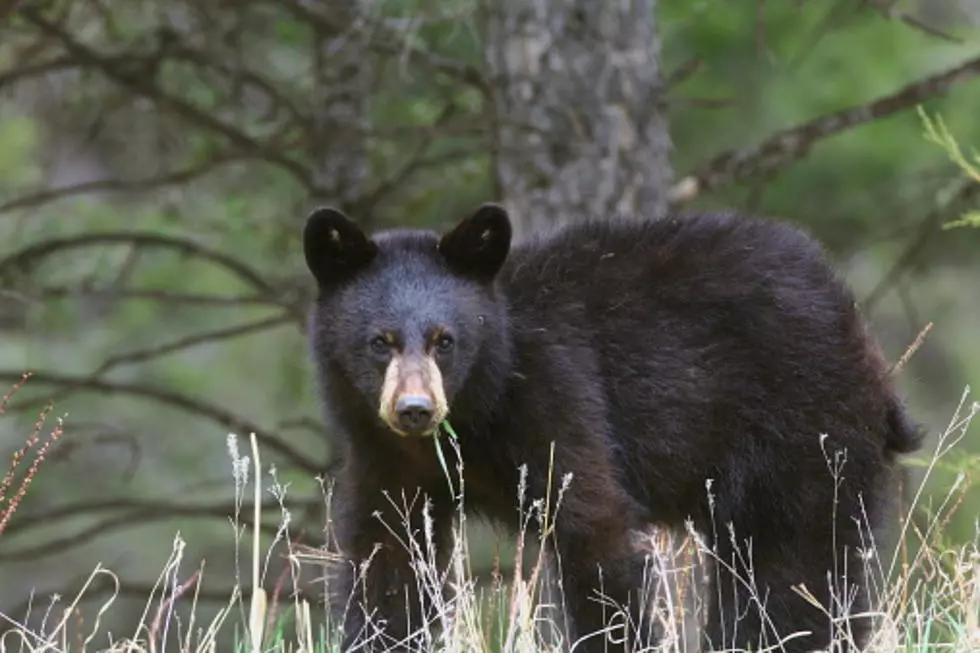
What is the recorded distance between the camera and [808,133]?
723 cm

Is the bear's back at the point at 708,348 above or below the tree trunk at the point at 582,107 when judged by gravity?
below

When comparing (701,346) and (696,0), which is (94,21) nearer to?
(696,0)

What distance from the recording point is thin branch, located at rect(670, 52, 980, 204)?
7.05m

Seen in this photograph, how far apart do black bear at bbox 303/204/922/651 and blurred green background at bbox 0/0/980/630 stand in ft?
2.02

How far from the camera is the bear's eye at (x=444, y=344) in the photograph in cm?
498

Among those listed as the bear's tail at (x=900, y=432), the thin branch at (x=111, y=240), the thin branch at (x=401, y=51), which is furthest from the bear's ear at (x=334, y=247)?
the thin branch at (x=111, y=240)

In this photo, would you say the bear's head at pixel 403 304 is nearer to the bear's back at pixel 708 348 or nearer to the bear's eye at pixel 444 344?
the bear's eye at pixel 444 344

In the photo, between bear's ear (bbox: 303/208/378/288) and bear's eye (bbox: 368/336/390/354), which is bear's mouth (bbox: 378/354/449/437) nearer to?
bear's eye (bbox: 368/336/390/354)

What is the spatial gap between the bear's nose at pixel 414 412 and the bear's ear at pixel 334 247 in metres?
0.77

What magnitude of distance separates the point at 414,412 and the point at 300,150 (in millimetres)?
5672

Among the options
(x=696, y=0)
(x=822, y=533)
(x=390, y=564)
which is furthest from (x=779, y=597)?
(x=696, y=0)

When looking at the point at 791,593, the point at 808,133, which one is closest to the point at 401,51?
the point at 808,133

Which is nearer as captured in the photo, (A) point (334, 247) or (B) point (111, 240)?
(A) point (334, 247)

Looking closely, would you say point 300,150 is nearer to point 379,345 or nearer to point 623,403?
point 623,403
